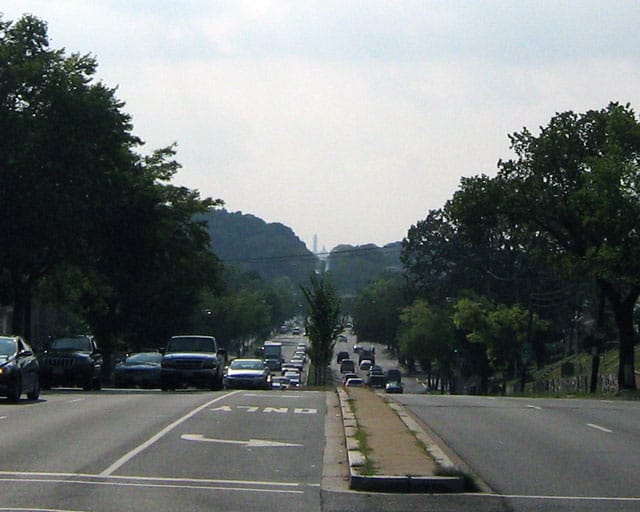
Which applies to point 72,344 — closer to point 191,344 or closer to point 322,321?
point 191,344

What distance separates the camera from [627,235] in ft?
137

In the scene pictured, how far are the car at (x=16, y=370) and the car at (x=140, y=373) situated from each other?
545 inches

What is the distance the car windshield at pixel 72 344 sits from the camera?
1486 inches

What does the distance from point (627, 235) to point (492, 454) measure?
2752 cm

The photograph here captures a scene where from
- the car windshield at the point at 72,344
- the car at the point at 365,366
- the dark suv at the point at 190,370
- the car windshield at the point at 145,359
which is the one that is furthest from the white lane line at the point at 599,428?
the car at the point at 365,366

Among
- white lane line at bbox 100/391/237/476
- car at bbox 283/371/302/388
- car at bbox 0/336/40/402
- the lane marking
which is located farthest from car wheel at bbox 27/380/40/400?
car at bbox 283/371/302/388

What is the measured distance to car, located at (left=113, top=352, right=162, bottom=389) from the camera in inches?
1626

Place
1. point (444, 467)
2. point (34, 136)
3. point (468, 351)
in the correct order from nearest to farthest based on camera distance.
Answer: point (444, 467)
point (34, 136)
point (468, 351)

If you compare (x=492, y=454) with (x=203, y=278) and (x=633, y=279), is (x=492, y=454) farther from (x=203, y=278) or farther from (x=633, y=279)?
(x=203, y=278)

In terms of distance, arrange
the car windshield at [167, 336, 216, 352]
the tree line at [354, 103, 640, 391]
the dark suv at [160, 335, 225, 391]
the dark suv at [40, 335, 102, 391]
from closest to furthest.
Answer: the dark suv at [40, 335, 102, 391], the dark suv at [160, 335, 225, 391], the car windshield at [167, 336, 216, 352], the tree line at [354, 103, 640, 391]

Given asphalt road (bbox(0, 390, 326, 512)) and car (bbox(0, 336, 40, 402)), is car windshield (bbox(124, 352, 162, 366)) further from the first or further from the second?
asphalt road (bbox(0, 390, 326, 512))

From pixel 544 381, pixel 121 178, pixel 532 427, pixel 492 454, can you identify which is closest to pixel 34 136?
pixel 121 178

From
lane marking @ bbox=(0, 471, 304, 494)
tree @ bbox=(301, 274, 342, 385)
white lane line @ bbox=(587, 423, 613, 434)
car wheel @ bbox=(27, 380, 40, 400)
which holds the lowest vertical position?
lane marking @ bbox=(0, 471, 304, 494)

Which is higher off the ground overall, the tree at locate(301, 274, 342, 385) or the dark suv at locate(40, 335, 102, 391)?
the tree at locate(301, 274, 342, 385)
